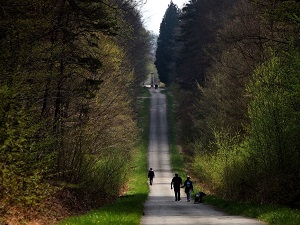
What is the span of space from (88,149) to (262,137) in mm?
7263

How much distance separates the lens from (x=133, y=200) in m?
28.9

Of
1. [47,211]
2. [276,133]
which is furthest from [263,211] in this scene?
[47,211]

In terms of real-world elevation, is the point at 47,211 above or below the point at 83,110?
below

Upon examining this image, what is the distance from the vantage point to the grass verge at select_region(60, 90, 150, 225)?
1738 centimetres

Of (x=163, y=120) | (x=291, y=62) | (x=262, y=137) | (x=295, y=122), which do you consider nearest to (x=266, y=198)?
(x=262, y=137)

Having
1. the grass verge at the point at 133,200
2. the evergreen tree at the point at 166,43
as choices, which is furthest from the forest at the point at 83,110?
the evergreen tree at the point at 166,43

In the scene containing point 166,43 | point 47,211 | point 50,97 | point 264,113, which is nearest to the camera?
point 50,97

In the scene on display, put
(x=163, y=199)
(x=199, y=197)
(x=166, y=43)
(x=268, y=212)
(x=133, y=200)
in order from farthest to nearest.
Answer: (x=166, y=43) < (x=163, y=199) < (x=199, y=197) < (x=133, y=200) < (x=268, y=212)

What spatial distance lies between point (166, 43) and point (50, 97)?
11781cm

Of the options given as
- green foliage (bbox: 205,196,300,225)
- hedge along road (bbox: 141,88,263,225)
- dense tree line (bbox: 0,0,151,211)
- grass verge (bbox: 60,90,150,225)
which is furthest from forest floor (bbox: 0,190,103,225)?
green foliage (bbox: 205,196,300,225)

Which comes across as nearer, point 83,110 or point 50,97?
point 50,97

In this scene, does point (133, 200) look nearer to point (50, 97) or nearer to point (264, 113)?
point (264, 113)

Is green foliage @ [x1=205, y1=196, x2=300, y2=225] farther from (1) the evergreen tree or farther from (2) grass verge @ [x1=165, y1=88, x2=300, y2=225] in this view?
(1) the evergreen tree

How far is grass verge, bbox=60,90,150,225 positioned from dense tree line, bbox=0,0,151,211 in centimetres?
137
